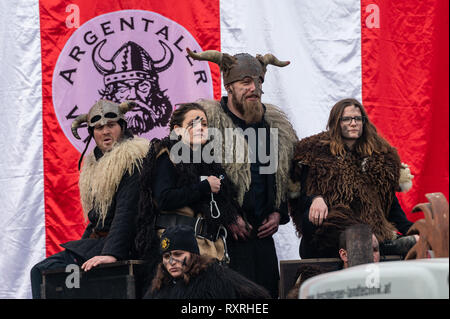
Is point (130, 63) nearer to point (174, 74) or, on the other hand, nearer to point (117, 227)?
point (174, 74)

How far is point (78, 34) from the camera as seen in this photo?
6.64m

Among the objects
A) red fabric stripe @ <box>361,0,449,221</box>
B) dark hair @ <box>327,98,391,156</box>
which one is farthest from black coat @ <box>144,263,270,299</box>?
red fabric stripe @ <box>361,0,449,221</box>

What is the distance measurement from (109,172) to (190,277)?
50.5 inches

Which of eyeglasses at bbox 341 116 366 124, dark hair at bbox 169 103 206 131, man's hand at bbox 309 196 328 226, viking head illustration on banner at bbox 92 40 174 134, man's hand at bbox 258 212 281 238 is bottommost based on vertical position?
man's hand at bbox 258 212 281 238

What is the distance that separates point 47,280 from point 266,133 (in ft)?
6.20

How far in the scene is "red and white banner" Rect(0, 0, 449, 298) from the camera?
6.56 metres

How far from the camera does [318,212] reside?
515cm

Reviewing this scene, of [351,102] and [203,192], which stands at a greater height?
[351,102]

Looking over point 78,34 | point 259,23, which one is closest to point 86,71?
point 78,34

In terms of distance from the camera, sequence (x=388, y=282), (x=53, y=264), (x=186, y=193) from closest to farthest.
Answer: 1. (x=388, y=282)
2. (x=186, y=193)
3. (x=53, y=264)

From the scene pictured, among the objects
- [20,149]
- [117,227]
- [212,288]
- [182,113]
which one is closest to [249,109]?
[182,113]

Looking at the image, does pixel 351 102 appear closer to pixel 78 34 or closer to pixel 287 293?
pixel 287 293

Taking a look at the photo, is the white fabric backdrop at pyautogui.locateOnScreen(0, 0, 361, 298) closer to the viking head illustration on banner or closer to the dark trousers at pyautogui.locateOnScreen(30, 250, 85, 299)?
the viking head illustration on banner

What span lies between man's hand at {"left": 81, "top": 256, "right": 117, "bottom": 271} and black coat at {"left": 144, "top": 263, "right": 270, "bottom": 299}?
59cm
